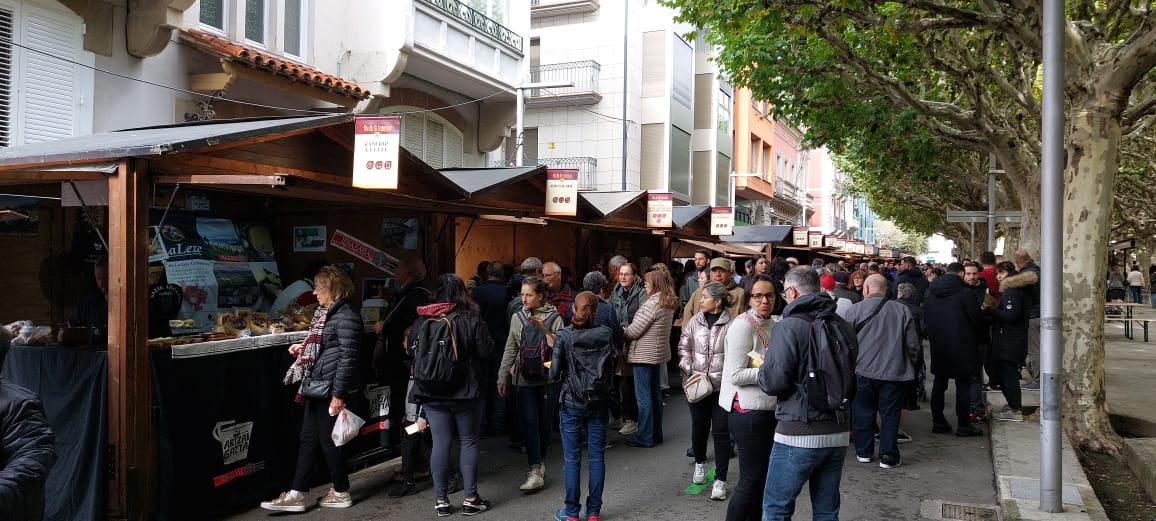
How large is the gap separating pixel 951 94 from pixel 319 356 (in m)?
14.0

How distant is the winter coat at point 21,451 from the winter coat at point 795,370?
3243 mm

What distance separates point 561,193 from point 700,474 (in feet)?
13.3

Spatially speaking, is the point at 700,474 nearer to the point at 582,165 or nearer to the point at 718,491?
the point at 718,491

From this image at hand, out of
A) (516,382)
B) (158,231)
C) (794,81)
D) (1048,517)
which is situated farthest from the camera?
(794,81)

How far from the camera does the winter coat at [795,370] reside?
428 centimetres

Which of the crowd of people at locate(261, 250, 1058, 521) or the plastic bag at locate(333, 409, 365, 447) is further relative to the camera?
the plastic bag at locate(333, 409, 365, 447)

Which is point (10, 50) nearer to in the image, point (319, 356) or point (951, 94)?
point (319, 356)

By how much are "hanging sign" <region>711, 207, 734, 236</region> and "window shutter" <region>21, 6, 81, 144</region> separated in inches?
389

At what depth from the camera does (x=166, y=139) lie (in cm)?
536

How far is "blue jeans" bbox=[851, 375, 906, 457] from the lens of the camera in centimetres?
746

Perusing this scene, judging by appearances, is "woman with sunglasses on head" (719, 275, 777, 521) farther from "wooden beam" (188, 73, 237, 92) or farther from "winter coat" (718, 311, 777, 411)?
"wooden beam" (188, 73, 237, 92)

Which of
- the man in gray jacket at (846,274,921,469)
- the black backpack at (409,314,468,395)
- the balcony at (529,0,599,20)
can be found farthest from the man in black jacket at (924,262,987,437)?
the balcony at (529,0,599,20)

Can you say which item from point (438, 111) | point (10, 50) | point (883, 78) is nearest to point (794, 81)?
point (883, 78)

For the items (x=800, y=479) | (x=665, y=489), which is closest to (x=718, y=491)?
(x=665, y=489)
